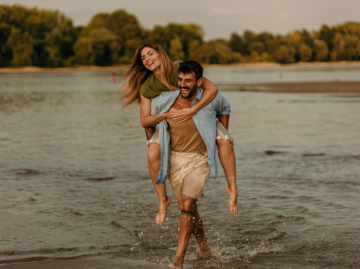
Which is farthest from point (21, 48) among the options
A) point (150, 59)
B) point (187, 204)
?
point (187, 204)

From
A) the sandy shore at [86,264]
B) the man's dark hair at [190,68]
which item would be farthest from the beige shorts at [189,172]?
the sandy shore at [86,264]

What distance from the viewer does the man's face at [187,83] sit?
4707 millimetres

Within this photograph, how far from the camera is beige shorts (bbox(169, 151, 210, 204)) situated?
4.99 metres

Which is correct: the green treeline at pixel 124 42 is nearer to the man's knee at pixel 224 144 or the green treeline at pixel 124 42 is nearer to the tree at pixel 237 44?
the tree at pixel 237 44

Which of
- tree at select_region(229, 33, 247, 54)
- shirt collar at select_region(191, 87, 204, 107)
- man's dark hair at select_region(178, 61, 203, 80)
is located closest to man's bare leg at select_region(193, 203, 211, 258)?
shirt collar at select_region(191, 87, 204, 107)

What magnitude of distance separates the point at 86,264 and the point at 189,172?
164 centimetres

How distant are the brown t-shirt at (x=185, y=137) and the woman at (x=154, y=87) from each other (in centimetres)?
11

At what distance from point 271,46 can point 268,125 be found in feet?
508

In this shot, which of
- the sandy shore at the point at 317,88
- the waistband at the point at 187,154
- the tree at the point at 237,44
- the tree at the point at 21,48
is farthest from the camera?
the tree at the point at 237,44

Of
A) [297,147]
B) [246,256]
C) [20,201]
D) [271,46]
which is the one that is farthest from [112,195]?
[271,46]

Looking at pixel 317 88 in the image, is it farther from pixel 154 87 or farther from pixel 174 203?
pixel 154 87

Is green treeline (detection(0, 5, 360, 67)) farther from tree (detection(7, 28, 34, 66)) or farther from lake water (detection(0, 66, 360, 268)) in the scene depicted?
lake water (detection(0, 66, 360, 268))

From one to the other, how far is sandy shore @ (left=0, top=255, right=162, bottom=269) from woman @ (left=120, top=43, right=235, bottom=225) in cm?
92

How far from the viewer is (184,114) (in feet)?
15.9
